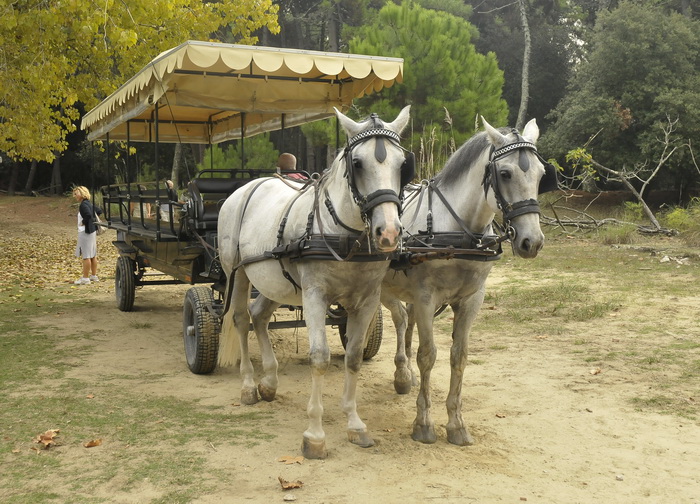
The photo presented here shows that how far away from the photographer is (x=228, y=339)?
5.71 meters

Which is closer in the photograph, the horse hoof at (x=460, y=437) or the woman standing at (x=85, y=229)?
the horse hoof at (x=460, y=437)

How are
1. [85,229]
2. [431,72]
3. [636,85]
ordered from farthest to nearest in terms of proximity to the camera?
[636,85] < [431,72] < [85,229]

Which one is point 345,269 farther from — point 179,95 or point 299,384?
point 179,95

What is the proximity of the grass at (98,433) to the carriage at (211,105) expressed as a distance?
3.19 feet

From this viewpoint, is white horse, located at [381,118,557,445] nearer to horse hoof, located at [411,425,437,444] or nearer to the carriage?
horse hoof, located at [411,425,437,444]

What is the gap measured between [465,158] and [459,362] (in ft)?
4.52

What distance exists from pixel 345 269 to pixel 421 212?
3.04 ft

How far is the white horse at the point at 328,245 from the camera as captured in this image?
3688 millimetres

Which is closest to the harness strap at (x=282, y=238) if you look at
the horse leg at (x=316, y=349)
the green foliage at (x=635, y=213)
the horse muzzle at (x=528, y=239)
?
the horse leg at (x=316, y=349)

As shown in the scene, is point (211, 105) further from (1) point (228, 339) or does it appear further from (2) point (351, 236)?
(2) point (351, 236)

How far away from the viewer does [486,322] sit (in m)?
8.30

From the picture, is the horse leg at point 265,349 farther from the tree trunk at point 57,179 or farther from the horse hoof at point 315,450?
the tree trunk at point 57,179

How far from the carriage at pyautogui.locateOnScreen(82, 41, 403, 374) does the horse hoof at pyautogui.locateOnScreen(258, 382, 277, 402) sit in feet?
2.08

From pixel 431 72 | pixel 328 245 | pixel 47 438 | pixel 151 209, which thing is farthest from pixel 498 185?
pixel 431 72
